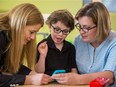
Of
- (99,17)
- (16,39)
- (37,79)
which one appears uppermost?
(99,17)

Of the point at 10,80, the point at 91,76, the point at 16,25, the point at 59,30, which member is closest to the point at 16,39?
the point at 16,25

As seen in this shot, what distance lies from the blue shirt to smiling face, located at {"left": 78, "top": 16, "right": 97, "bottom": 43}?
0.29 ft

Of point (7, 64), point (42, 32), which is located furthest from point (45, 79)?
point (42, 32)

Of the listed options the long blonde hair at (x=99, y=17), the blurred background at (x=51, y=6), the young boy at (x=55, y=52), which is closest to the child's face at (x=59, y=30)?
the young boy at (x=55, y=52)

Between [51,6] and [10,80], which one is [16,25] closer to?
[10,80]

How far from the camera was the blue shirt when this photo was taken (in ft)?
5.30

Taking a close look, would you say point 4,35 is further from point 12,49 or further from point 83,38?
point 83,38

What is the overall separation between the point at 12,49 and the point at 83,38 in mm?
494

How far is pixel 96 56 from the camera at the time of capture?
169 centimetres

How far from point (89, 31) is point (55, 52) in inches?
Answer: 11.0

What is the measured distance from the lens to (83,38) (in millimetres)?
1667

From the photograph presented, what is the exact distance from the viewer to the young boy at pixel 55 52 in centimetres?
168

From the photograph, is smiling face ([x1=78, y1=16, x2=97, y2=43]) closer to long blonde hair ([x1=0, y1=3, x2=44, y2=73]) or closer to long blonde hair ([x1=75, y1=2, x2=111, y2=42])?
long blonde hair ([x1=75, y1=2, x2=111, y2=42])

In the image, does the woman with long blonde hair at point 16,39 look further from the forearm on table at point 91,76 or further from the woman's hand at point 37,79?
the forearm on table at point 91,76
